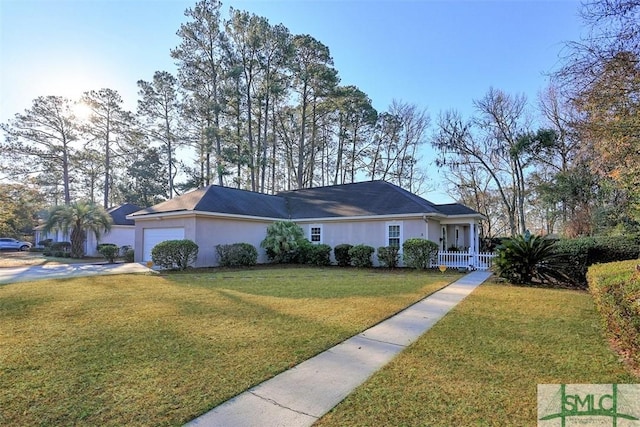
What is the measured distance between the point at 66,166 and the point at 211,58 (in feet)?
59.0

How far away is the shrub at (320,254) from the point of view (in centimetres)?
1653

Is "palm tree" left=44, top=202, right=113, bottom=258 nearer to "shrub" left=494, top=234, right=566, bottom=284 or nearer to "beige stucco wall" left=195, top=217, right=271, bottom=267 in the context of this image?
"beige stucco wall" left=195, top=217, right=271, bottom=267

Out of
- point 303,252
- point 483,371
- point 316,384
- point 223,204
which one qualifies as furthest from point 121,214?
point 483,371

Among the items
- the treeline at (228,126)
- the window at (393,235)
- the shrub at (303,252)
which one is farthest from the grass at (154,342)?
the treeline at (228,126)

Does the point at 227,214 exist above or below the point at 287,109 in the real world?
below

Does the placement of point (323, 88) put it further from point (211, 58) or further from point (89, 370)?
point (89, 370)

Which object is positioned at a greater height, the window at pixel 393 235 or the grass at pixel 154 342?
the window at pixel 393 235

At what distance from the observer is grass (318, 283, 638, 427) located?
2840 mm

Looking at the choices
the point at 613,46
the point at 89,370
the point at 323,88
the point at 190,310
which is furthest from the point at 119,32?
the point at 323,88

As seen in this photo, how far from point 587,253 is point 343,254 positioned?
9.18m

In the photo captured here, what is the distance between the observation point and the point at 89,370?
12.1 feet

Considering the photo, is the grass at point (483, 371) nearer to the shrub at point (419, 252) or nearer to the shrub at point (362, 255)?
the shrub at point (419, 252)

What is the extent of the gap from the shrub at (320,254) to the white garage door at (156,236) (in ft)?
20.0

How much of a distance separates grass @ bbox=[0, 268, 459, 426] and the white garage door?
20.3 ft
